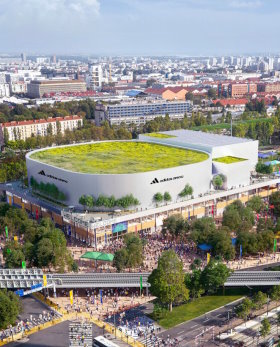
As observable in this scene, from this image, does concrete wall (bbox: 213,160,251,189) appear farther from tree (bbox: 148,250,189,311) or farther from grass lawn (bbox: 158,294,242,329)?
tree (bbox: 148,250,189,311)

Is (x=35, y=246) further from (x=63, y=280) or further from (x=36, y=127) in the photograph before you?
(x=36, y=127)

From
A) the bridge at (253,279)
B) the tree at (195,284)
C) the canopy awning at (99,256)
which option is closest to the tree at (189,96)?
the canopy awning at (99,256)

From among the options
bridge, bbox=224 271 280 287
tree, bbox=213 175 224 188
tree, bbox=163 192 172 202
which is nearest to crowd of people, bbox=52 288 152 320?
bridge, bbox=224 271 280 287

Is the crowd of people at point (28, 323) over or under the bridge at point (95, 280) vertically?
under

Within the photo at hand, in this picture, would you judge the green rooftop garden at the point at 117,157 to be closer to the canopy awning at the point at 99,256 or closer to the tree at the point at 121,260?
the canopy awning at the point at 99,256

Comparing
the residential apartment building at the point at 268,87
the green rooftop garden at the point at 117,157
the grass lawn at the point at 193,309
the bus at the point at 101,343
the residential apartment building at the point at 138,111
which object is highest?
the residential apartment building at the point at 268,87

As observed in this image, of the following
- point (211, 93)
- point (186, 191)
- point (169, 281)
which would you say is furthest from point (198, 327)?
point (211, 93)

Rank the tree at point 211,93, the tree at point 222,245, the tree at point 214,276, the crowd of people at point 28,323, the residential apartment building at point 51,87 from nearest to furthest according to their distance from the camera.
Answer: the crowd of people at point 28,323
the tree at point 214,276
the tree at point 222,245
the tree at point 211,93
the residential apartment building at point 51,87
